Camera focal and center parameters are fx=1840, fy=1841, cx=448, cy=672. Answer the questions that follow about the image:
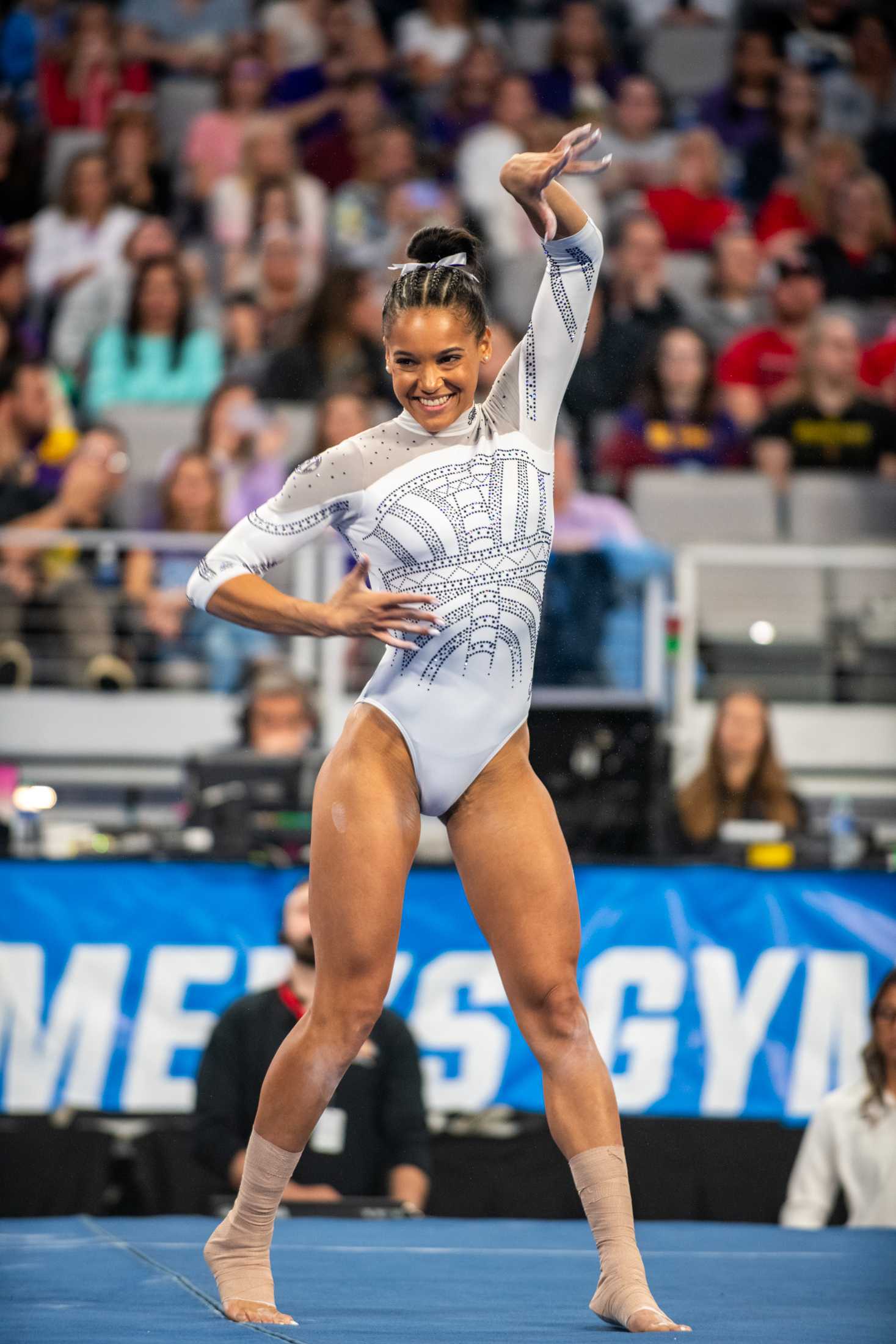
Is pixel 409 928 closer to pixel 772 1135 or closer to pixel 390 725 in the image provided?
pixel 772 1135

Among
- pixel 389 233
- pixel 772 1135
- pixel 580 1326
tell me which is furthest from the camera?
pixel 389 233

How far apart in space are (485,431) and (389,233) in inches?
253

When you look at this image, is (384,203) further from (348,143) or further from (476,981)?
(476,981)

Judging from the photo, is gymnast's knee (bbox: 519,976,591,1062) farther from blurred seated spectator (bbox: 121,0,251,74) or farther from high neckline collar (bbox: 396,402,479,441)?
blurred seated spectator (bbox: 121,0,251,74)

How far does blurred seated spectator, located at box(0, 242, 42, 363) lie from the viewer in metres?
9.30

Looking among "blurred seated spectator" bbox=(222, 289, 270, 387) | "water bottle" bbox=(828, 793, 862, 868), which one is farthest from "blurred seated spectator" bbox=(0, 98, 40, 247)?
"water bottle" bbox=(828, 793, 862, 868)

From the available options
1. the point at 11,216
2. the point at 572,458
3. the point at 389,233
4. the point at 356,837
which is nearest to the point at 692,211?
the point at 389,233

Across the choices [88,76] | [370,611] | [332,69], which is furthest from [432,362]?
[332,69]

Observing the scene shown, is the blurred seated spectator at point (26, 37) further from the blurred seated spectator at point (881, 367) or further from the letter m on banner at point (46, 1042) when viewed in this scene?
the letter m on banner at point (46, 1042)

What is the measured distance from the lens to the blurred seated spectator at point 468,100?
419 inches

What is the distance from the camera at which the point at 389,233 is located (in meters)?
9.80

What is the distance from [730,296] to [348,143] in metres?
2.40

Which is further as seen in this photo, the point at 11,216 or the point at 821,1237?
the point at 11,216

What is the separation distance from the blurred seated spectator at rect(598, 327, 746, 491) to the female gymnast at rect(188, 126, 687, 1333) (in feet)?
16.4
